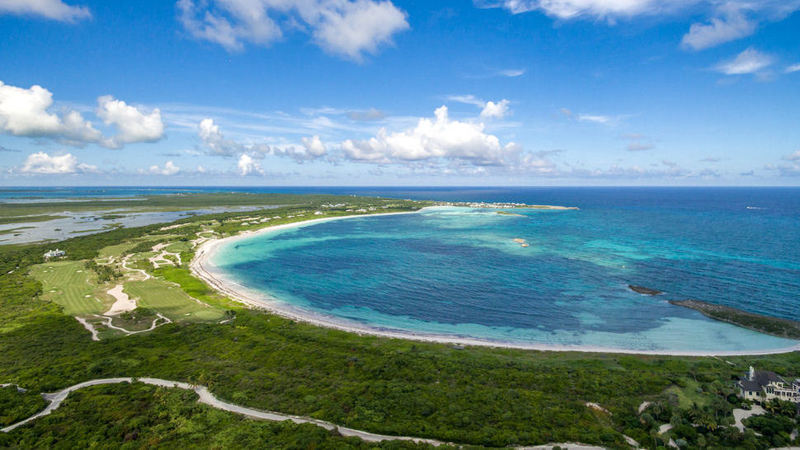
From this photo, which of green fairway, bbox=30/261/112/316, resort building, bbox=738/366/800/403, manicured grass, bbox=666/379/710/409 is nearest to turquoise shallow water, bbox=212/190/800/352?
manicured grass, bbox=666/379/710/409

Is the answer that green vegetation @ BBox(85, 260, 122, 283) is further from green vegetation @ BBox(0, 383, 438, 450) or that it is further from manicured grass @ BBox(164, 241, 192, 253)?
green vegetation @ BBox(0, 383, 438, 450)

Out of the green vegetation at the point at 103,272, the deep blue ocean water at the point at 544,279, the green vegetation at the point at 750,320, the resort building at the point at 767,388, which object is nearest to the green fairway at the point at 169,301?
the green vegetation at the point at 103,272

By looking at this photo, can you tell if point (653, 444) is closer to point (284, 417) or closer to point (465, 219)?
point (284, 417)

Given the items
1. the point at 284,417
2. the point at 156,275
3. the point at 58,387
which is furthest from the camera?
the point at 156,275

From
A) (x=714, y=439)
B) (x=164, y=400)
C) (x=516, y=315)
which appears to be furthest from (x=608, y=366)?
(x=164, y=400)

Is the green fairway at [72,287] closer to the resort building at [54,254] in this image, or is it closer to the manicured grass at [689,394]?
the resort building at [54,254]

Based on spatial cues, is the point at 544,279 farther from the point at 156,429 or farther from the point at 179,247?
the point at 179,247

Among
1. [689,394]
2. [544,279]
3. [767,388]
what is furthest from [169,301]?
[767,388]
